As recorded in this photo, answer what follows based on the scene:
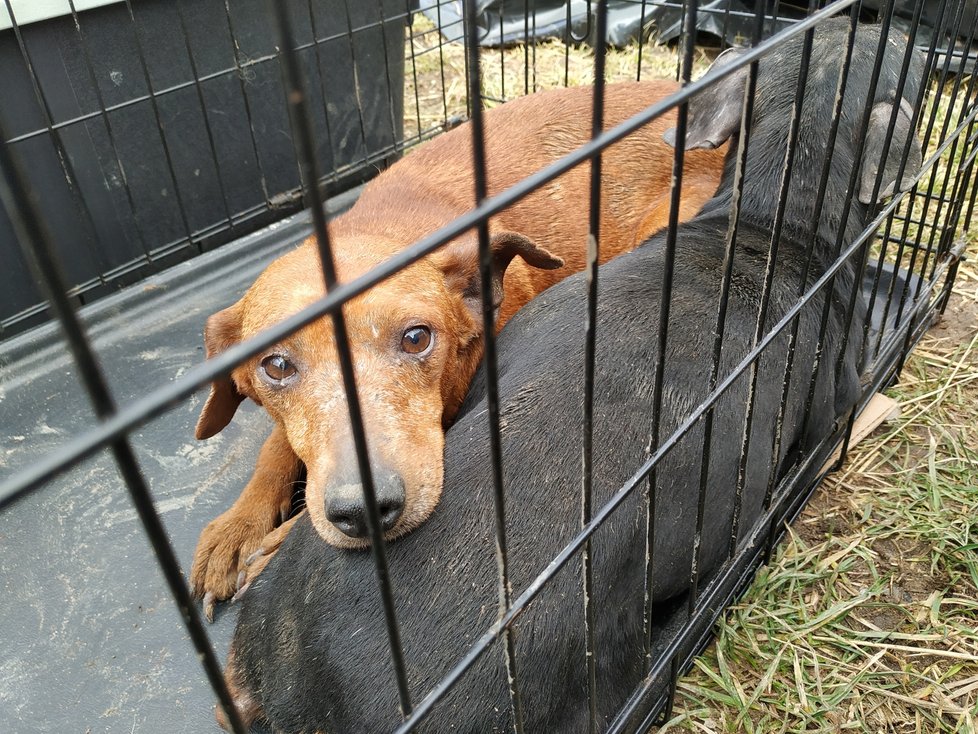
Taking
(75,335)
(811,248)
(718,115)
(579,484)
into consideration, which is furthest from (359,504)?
(718,115)

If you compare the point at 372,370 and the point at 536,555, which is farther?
the point at 372,370

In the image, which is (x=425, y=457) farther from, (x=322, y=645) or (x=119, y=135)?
(x=119, y=135)

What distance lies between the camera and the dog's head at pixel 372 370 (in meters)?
1.78

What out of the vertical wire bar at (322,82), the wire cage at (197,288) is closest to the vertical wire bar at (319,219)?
the wire cage at (197,288)

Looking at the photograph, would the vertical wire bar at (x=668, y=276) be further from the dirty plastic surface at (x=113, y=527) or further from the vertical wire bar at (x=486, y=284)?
the dirty plastic surface at (x=113, y=527)

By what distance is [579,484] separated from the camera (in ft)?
5.85

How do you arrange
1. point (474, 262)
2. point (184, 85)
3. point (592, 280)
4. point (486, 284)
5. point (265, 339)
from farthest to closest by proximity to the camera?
point (184, 85) → point (474, 262) → point (592, 280) → point (486, 284) → point (265, 339)

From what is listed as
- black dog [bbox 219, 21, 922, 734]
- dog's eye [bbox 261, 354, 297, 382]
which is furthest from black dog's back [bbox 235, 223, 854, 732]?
dog's eye [bbox 261, 354, 297, 382]

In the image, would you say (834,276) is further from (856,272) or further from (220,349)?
(220,349)

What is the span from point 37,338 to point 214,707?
221 centimetres

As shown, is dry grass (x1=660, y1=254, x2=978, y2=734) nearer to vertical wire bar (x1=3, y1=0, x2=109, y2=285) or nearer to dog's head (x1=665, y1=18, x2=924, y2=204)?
dog's head (x1=665, y1=18, x2=924, y2=204)

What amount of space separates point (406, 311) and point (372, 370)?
0.67 feet

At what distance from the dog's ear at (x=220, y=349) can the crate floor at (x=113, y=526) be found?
0.53 m

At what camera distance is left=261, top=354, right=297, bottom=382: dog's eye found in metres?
2.13
